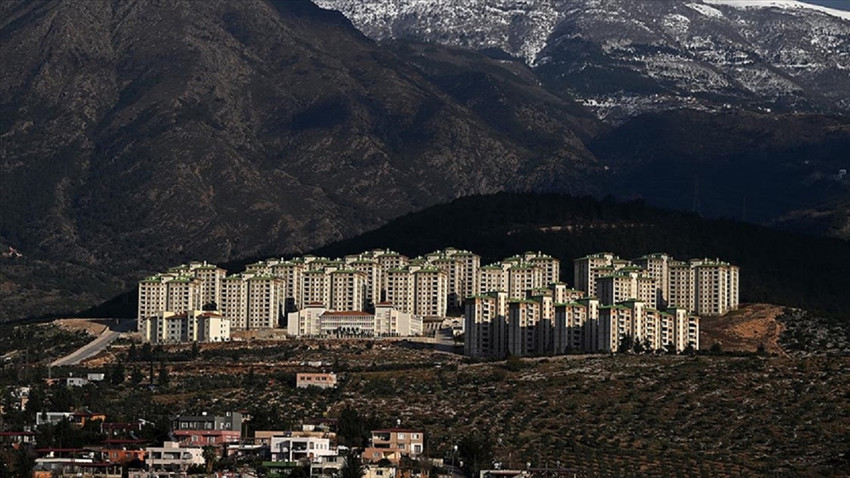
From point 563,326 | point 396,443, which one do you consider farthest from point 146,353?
point 396,443

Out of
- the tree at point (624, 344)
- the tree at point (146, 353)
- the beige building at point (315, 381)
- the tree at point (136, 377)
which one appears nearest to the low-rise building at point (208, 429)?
the beige building at point (315, 381)

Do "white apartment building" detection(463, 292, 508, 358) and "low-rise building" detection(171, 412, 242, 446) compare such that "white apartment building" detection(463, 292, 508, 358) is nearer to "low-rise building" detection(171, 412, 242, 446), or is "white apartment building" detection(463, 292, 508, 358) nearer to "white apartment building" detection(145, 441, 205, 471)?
"low-rise building" detection(171, 412, 242, 446)

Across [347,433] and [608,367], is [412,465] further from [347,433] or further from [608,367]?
[608,367]

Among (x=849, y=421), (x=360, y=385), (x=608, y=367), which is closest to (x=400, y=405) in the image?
(x=360, y=385)

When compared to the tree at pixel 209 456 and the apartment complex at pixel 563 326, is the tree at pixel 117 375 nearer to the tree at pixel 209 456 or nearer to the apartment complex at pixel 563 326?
the apartment complex at pixel 563 326

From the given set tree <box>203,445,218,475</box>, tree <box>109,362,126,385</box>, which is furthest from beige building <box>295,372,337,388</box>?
tree <box>203,445,218,475</box>
